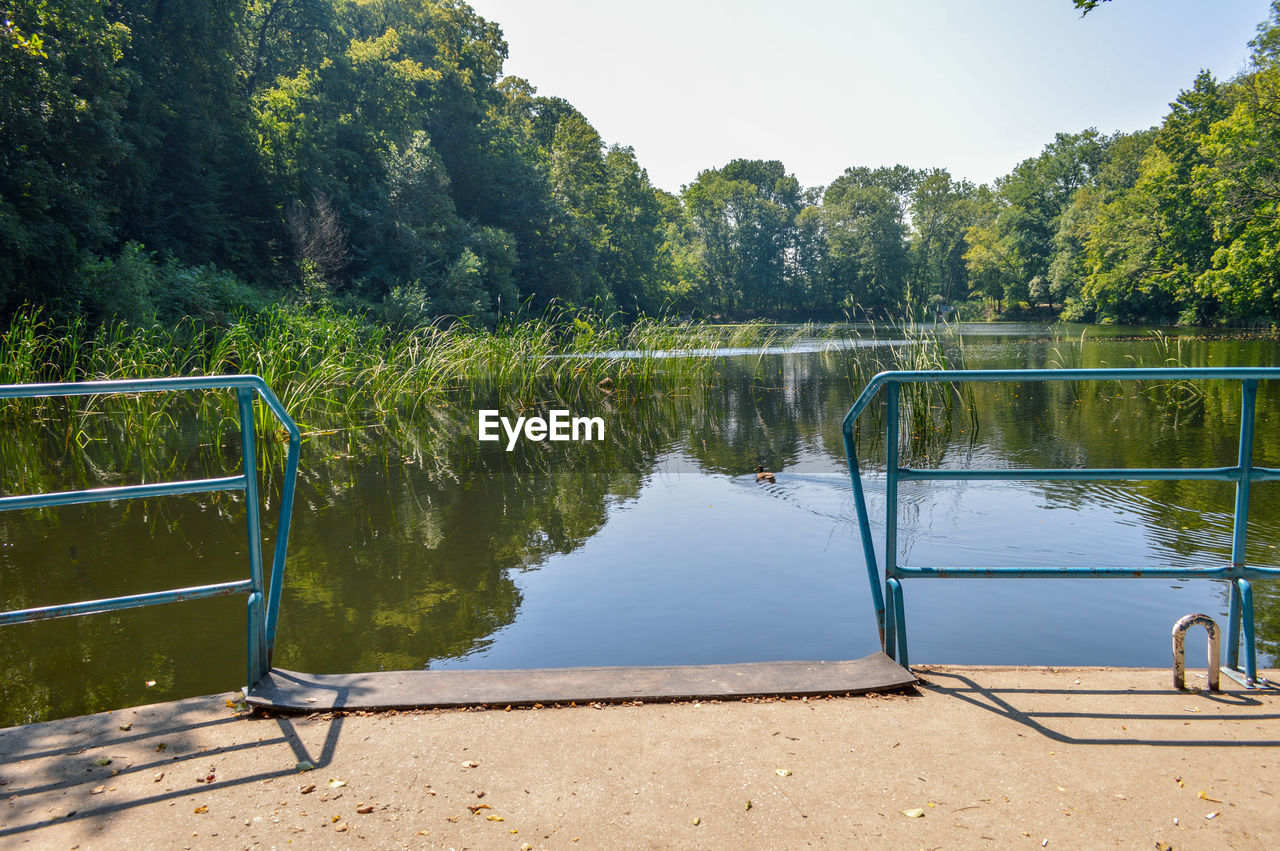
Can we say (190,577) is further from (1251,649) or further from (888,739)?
(1251,649)

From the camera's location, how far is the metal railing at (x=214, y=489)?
8.06 ft

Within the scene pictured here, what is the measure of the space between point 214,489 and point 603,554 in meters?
3.80

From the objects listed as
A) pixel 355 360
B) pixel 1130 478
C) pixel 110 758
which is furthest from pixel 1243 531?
pixel 355 360

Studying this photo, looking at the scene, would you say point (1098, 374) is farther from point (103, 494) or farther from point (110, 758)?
point (110, 758)

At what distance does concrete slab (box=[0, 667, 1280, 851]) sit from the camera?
201 centimetres

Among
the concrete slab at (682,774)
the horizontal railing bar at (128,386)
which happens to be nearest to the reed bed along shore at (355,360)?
the horizontal railing bar at (128,386)

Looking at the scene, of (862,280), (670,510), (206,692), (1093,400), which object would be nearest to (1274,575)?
(206,692)

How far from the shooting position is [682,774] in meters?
2.27

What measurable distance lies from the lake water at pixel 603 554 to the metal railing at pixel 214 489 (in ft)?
4.31

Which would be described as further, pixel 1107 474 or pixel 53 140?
pixel 53 140

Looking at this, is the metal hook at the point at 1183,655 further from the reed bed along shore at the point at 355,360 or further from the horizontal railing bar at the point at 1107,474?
the reed bed along shore at the point at 355,360

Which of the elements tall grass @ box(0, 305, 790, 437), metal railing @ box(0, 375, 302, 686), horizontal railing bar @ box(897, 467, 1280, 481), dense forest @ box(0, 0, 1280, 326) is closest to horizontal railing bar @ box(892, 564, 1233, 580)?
horizontal railing bar @ box(897, 467, 1280, 481)

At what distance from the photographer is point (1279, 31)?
32406 mm

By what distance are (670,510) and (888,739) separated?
516 cm
